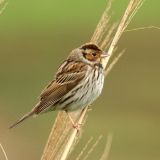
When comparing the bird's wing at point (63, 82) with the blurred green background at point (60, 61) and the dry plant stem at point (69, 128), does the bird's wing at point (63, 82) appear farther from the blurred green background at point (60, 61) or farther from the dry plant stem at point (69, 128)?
the blurred green background at point (60, 61)

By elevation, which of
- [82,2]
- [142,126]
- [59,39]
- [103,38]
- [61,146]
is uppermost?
[82,2]

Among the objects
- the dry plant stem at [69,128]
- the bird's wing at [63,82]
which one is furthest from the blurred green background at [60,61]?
the dry plant stem at [69,128]

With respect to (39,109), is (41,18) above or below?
above

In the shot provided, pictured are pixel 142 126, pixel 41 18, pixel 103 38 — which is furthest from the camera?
pixel 41 18

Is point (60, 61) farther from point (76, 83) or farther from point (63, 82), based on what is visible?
point (63, 82)

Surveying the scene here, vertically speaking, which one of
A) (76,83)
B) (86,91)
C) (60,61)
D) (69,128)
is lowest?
(69,128)

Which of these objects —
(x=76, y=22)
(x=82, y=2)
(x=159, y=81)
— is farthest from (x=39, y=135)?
(x=82, y=2)

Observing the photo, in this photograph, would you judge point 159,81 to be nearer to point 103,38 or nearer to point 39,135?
point 39,135

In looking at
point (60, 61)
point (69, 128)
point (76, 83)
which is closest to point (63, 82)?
point (76, 83)
